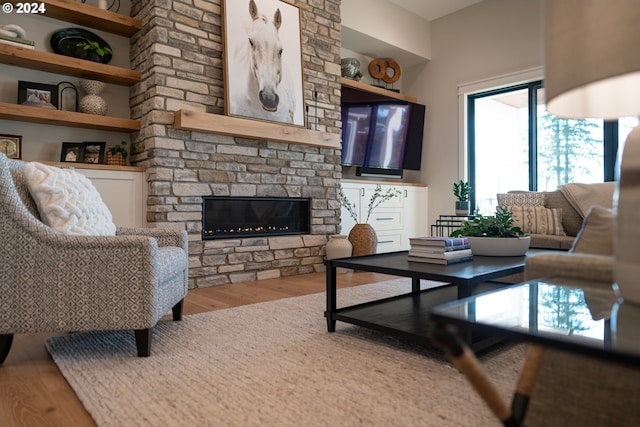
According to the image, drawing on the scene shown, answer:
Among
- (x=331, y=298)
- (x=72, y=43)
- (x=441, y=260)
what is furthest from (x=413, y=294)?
(x=72, y=43)

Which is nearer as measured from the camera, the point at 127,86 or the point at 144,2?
the point at 144,2

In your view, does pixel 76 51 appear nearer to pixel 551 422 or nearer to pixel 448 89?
pixel 551 422

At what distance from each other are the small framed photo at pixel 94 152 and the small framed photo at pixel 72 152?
0.03m

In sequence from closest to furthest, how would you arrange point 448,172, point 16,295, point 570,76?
1. point 570,76
2. point 16,295
3. point 448,172

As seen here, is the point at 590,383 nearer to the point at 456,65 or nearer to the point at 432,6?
the point at 456,65

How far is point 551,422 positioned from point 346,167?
4445 mm

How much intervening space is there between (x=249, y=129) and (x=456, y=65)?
3.28 metres

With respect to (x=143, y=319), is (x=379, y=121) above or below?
above

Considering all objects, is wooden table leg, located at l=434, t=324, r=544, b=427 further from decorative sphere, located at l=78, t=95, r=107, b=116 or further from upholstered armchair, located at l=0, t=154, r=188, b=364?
decorative sphere, located at l=78, t=95, r=107, b=116

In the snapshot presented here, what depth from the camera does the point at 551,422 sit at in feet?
2.99

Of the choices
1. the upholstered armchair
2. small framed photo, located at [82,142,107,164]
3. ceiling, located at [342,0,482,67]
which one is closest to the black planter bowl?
small framed photo, located at [82,142,107,164]

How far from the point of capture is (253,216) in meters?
3.81

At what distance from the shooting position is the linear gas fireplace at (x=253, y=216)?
11.6ft

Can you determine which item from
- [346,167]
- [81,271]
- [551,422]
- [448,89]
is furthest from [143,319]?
[448,89]
